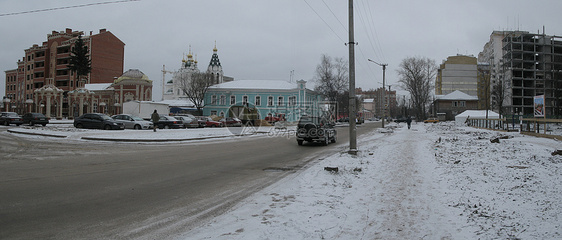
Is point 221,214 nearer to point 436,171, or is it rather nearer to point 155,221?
point 155,221

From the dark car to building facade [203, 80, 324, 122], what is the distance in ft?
130

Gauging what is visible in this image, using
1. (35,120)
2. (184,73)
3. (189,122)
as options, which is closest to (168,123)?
(189,122)

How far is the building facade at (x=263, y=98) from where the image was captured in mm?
67938

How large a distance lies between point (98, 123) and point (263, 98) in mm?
43645

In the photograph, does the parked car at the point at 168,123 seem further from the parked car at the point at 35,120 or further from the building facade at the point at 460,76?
the building facade at the point at 460,76

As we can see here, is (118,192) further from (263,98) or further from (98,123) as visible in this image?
(263,98)

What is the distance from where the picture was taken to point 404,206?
6004 mm

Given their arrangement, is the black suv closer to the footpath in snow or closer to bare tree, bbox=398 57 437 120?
the footpath in snow

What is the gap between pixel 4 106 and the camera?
73.7 m

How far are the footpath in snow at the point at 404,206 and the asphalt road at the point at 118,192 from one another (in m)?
0.70

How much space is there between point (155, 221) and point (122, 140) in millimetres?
16303

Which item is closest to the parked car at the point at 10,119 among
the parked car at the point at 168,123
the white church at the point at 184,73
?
the parked car at the point at 168,123

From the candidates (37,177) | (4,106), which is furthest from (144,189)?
(4,106)

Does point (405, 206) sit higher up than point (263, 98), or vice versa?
point (263, 98)
